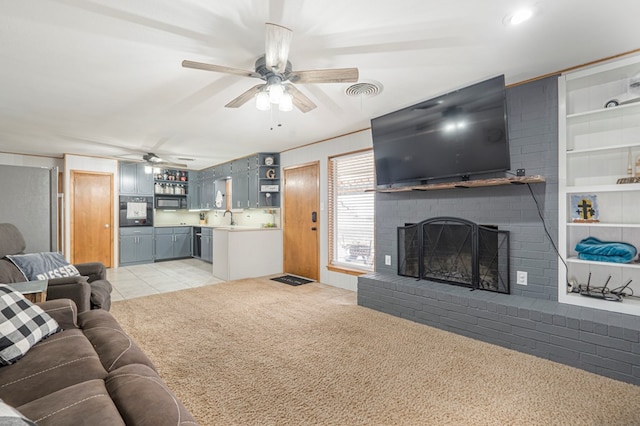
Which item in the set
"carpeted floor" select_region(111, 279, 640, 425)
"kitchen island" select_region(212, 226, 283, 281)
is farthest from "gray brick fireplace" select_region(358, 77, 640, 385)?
"kitchen island" select_region(212, 226, 283, 281)

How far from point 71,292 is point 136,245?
17.1 ft

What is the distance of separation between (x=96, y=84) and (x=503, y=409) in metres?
4.14

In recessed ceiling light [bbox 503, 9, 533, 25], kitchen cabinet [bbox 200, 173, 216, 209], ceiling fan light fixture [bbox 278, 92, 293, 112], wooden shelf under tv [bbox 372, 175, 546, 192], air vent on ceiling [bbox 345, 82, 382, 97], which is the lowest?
wooden shelf under tv [bbox 372, 175, 546, 192]

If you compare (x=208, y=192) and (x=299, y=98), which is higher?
(x=299, y=98)

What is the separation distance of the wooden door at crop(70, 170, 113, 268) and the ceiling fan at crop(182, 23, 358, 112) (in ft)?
18.1

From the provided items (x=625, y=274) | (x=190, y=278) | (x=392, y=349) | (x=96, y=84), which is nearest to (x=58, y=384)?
(x=392, y=349)

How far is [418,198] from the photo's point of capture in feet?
12.0

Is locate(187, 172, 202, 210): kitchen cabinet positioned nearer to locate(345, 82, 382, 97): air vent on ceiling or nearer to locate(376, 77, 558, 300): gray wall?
locate(345, 82, 382, 97): air vent on ceiling

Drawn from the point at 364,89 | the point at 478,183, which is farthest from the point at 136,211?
the point at 478,183

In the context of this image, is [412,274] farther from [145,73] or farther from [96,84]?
[96,84]

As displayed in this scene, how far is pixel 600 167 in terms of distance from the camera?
8.42 feet

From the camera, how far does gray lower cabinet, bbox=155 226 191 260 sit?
7.32 meters

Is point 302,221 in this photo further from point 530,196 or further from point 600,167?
point 600,167

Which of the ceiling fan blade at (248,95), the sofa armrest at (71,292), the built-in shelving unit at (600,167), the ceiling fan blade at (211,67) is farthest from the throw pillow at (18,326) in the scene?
the built-in shelving unit at (600,167)
